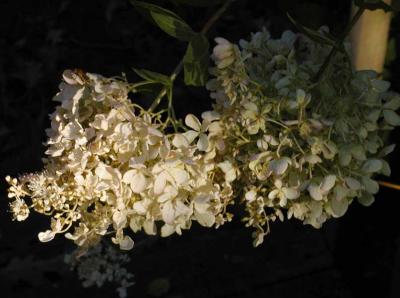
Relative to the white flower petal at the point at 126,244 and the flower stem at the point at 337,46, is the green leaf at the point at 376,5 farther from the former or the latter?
the white flower petal at the point at 126,244

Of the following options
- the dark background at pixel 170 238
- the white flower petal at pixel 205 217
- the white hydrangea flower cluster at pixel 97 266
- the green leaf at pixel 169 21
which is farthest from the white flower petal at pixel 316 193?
the white hydrangea flower cluster at pixel 97 266

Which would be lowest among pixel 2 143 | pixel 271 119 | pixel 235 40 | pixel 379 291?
pixel 2 143

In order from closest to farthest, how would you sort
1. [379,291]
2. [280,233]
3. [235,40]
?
[379,291]
[280,233]
[235,40]

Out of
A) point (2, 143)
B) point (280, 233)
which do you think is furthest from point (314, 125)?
point (2, 143)

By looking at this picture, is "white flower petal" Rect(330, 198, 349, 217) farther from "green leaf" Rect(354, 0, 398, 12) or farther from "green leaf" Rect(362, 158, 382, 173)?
"green leaf" Rect(354, 0, 398, 12)

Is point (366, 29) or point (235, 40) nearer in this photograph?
point (366, 29)

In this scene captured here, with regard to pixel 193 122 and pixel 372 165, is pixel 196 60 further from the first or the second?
pixel 372 165

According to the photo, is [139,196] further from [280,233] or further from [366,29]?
[280,233]
